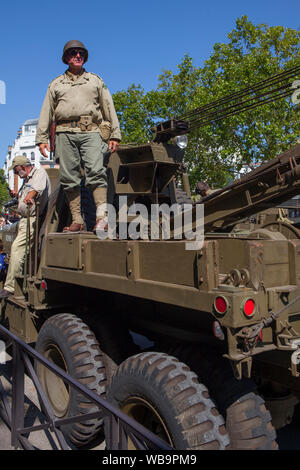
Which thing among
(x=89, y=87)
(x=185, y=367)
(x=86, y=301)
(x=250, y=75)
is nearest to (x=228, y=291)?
(x=185, y=367)

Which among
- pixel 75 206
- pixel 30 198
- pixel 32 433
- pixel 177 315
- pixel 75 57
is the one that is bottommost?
pixel 32 433

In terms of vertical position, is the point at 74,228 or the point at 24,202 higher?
the point at 24,202

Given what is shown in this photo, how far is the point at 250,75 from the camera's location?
19.4 m

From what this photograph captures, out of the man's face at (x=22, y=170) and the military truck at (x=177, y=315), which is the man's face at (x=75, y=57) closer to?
the military truck at (x=177, y=315)

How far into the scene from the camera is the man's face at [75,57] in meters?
4.54

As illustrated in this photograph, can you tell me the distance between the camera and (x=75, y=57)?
4.55 m

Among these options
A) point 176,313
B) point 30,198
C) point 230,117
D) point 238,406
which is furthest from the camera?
point 230,117

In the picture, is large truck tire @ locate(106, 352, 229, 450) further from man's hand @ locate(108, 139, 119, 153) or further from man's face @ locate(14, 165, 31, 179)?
man's face @ locate(14, 165, 31, 179)

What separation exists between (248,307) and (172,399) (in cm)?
72

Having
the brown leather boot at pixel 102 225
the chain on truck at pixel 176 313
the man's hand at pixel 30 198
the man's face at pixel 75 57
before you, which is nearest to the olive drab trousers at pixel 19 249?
the chain on truck at pixel 176 313

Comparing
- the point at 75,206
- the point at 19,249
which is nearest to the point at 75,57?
the point at 75,206

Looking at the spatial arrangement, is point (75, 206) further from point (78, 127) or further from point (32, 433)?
point (32, 433)
